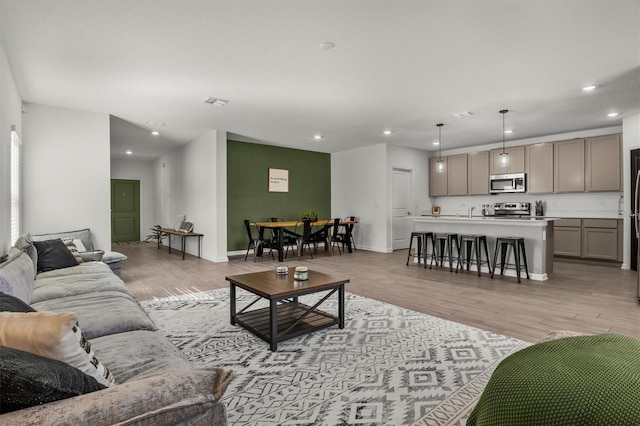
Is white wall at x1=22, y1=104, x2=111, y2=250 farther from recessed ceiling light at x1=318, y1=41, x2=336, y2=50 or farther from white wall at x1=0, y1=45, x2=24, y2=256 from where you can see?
recessed ceiling light at x1=318, y1=41, x2=336, y2=50

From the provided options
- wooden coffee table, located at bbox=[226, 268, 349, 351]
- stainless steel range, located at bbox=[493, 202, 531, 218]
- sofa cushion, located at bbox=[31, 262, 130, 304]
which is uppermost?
stainless steel range, located at bbox=[493, 202, 531, 218]

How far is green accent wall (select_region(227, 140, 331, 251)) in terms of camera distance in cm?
800

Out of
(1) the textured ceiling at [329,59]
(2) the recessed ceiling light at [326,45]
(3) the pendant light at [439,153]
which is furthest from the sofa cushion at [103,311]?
(3) the pendant light at [439,153]

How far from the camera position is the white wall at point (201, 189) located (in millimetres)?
6887

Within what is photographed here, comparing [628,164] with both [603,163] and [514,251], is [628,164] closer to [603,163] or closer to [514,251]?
[603,163]

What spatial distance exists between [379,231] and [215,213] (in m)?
3.86

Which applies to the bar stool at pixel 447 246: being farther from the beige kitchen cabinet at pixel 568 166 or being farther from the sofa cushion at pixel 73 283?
the sofa cushion at pixel 73 283

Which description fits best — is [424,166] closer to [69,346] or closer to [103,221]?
[103,221]

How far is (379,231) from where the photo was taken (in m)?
8.37

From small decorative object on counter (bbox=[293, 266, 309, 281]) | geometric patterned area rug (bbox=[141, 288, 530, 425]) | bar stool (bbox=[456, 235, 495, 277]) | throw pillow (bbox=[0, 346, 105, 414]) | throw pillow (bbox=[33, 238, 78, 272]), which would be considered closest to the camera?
throw pillow (bbox=[0, 346, 105, 414])

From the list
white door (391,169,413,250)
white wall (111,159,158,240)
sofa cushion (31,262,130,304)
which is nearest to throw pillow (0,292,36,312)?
sofa cushion (31,262,130,304)

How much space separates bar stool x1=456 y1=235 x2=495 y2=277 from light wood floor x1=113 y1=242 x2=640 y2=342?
0.27m

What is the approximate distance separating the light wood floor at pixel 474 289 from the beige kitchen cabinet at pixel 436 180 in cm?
282

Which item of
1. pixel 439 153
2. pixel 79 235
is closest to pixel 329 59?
pixel 79 235
